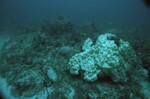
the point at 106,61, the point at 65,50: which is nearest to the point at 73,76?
the point at 106,61

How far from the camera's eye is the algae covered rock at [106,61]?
16.8 feet

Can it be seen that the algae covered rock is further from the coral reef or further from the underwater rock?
the underwater rock

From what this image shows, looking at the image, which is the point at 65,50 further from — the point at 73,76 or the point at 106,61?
the point at 106,61

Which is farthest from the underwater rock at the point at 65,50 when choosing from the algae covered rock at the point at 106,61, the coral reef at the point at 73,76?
the algae covered rock at the point at 106,61

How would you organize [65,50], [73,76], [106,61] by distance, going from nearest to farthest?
1. [106,61]
2. [73,76]
3. [65,50]

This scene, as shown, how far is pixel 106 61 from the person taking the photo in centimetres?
521

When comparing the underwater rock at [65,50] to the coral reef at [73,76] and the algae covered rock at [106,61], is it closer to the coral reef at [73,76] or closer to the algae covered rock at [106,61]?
the coral reef at [73,76]

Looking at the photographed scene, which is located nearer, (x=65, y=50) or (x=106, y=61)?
(x=106, y=61)

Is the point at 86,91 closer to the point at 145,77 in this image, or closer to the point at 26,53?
the point at 145,77

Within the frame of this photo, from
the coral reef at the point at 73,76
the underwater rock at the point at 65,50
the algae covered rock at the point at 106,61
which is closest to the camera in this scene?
the coral reef at the point at 73,76

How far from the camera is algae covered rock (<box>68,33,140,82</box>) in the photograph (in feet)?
16.8

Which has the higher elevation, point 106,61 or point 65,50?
point 106,61

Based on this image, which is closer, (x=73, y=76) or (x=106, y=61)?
(x=106, y=61)

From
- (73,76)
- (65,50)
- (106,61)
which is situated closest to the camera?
(106,61)
